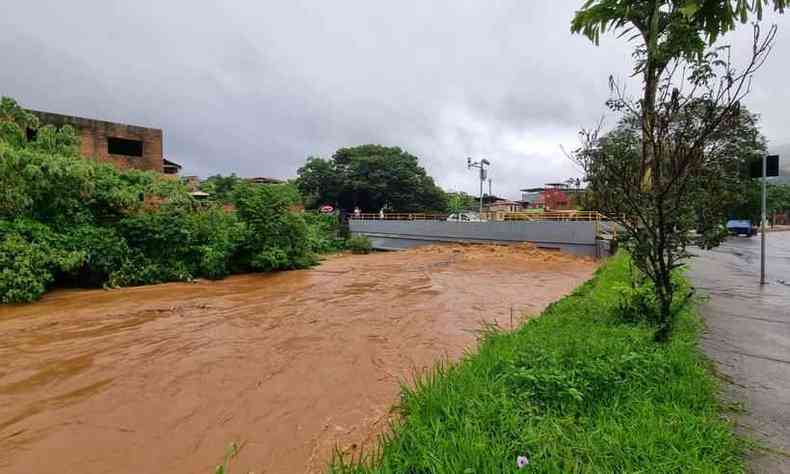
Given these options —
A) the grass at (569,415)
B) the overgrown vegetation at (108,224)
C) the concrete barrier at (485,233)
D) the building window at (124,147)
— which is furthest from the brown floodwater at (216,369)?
the building window at (124,147)

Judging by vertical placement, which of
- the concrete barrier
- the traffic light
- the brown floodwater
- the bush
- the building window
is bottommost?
the brown floodwater

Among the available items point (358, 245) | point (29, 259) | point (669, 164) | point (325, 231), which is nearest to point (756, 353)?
point (669, 164)

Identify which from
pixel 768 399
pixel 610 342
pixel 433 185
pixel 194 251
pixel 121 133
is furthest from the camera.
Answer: pixel 433 185

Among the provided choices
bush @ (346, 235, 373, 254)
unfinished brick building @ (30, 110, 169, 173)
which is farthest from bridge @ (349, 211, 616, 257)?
unfinished brick building @ (30, 110, 169, 173)

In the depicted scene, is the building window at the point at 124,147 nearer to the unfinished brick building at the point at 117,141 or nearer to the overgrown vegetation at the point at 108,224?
the unfinished brick building at the point at 117,141

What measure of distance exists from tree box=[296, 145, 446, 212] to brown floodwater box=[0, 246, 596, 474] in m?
27.6

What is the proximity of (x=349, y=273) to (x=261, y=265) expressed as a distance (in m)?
3.55

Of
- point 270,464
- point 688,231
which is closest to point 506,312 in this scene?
point 688,231

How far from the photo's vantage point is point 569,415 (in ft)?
7.04

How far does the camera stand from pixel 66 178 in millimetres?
10305

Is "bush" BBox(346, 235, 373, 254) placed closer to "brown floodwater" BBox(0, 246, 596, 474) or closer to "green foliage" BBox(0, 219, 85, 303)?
"brown floodwater" BBox(0, 246, 596, 474)

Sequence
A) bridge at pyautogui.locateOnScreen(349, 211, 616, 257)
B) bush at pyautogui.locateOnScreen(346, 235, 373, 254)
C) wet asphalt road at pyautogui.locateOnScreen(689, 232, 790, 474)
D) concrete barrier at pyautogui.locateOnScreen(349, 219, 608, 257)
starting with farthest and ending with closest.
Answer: bush at pyautogui.locateOnScreen(346, 235, 373, 254), concrete barrier at pyautogui.locateOnScreen(349, 219, 608, 257), bridge at pyautogui.locateOnScreen(349, 211, 616, 257), wet asphalt road at pyautogui.locateOnScreen(689, 232, 790, 474)

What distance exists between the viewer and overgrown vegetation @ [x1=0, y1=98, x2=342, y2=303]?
372 inches

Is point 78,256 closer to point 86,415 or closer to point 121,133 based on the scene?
point 86,415
